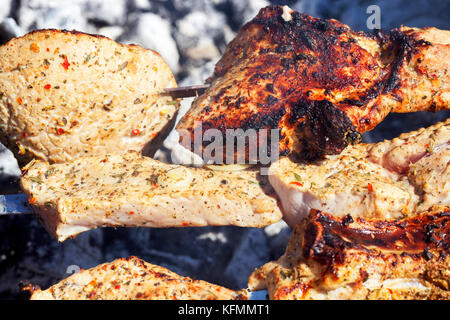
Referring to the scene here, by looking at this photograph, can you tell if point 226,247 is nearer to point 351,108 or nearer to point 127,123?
point 127,123

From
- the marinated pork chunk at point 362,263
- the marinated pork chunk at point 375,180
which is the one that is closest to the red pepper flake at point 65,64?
the marinated pork chunk at point 375,180

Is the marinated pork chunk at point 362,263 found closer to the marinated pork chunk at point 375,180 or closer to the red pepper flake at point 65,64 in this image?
the marinated pork chunk at point 375,180

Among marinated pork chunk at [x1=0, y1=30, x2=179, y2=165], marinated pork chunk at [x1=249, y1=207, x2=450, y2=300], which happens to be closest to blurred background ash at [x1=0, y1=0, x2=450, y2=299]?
marinated pork chunk at [x1=0, y1=30, x2=179, y2=165]

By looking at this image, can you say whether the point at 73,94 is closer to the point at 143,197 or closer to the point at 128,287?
the point at 143,197

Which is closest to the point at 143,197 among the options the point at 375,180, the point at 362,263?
the point at 362,263

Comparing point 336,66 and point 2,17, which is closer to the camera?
point 336,66
